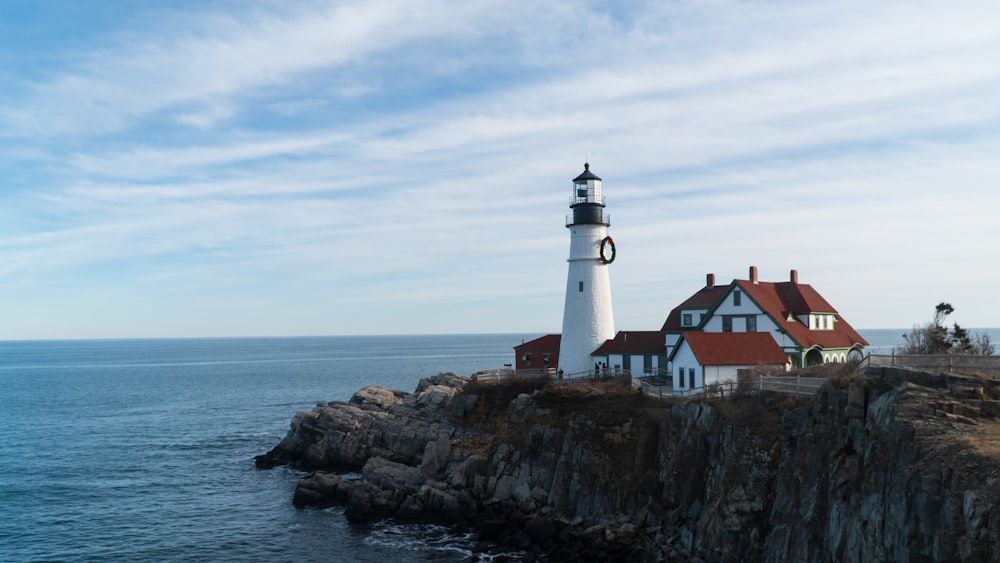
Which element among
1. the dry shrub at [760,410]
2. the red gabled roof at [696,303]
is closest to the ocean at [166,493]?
the dry shrub at [760,410]

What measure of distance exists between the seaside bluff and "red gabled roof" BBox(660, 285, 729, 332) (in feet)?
31.2

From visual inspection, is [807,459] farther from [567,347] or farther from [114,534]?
[114,534]

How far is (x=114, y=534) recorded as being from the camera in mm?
35281

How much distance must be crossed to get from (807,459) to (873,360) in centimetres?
421

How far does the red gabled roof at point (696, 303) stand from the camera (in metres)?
46.4

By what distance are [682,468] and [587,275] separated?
18367 mm

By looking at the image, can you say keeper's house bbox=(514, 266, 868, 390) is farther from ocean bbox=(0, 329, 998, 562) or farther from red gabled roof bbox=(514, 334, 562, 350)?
ocean bbox=(0, 329, 998, 562)

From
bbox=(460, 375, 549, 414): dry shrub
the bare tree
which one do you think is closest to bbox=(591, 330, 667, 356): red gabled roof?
bbox=(460, 375, 549, 414): dry shrub

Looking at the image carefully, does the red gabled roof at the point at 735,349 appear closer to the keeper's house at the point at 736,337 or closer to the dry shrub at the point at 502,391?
the keeper's house at the point at 736,337

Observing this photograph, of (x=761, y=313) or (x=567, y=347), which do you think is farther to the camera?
(x=567, y=347)

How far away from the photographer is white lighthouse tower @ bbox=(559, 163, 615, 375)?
47.3m

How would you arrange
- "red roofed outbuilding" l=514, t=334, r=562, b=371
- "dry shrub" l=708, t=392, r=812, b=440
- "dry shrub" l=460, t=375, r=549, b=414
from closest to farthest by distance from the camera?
"dry shrub" l=708, t=392, r=812, b=440, "dry shrub" l=460, t=375, r=549, b=414, "red roofed outbuilding" l=514, t=334, r=562, b=371

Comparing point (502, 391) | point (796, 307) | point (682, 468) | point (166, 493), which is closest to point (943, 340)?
point (796, 307)

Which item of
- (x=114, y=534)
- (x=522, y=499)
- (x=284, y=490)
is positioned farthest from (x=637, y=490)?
(x=114, y=534)
